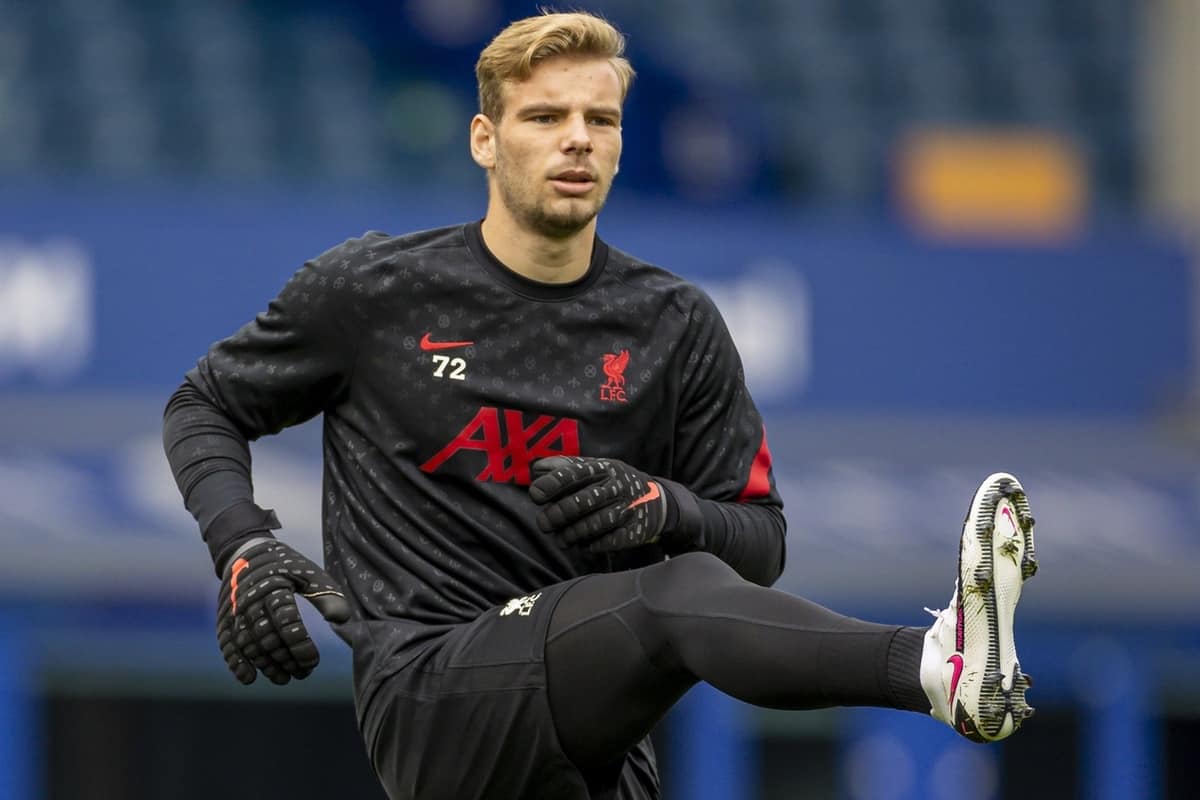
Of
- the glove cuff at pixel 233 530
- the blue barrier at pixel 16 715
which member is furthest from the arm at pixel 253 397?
the blue barrier at pixel 16 715

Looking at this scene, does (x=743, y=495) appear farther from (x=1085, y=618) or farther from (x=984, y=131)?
(x=984, y=131)

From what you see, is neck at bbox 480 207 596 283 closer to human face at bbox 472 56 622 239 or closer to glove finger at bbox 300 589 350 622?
human face at bbox 472 56 622 239

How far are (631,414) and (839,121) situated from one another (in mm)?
9038

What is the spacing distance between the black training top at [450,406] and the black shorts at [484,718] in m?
0.11

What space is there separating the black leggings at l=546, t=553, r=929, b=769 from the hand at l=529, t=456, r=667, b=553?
0.28ft

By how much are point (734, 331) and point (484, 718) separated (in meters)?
6.59

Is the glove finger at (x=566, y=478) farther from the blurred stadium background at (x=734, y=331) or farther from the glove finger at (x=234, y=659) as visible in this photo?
the blurred stadium background at (x=734, y=331)

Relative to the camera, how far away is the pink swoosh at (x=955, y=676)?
3613 mm

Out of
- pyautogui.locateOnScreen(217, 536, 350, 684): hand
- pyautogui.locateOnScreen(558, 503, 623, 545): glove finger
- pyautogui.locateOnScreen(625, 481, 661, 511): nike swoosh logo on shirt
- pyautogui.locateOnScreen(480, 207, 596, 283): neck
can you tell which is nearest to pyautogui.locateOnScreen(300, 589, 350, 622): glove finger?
pyautogui.locateOnScreen(217, 536, 350, 684): hand

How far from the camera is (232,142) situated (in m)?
→ 11.9

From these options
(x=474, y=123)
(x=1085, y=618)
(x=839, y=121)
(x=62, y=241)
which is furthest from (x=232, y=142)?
(x=474, y=123)

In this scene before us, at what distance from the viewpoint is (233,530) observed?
13.7 ft

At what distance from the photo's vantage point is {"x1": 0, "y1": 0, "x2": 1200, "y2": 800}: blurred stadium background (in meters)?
9.98

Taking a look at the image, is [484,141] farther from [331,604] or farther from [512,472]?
[331,604]
